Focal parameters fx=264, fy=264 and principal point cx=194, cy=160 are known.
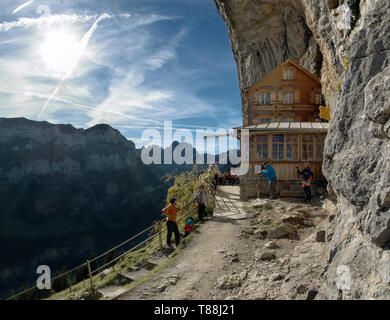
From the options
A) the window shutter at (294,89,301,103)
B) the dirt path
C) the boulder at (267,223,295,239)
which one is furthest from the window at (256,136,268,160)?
the window shutter at (294,89,301,103)

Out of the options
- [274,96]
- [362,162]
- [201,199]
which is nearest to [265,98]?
[274,96]

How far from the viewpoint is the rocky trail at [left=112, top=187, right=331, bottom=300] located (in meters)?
6.86

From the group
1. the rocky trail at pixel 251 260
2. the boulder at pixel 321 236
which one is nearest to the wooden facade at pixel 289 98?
the rocky trail at pixel 251 260

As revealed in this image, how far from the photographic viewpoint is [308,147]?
15.0 m

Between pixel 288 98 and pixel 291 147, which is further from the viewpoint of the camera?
pixel 288 98

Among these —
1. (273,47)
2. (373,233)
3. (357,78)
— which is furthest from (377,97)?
(273,47)

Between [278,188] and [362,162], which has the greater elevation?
[362,162]

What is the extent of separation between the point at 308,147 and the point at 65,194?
14704 centimetres

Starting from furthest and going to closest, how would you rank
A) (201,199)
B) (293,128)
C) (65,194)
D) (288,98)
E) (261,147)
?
(65,194)
(288,98)
(261,147)
(293,128)
(201,199)

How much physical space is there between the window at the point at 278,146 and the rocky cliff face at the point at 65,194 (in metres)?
101

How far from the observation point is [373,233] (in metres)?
4.35

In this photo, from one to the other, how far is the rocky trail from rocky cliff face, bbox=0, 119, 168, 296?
334 feet

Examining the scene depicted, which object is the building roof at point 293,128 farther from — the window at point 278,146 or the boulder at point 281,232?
the boulder at point 281,232

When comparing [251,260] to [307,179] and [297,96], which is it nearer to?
[307,179]
